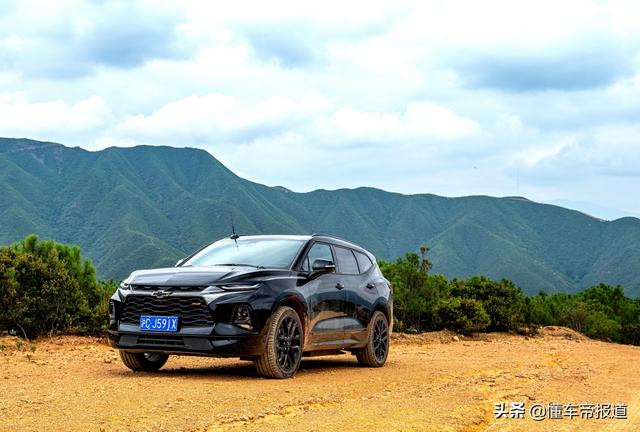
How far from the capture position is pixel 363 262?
42.1 feet

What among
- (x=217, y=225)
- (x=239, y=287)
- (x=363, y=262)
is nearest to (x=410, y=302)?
(x=363, y=262)

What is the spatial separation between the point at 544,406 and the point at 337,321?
3.51 m

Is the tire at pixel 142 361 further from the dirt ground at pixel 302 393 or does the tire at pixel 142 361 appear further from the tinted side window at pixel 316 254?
the tinted side window at pixel 316 254

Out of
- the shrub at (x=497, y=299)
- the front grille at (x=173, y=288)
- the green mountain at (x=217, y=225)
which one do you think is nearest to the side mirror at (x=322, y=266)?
the front grille at (x=173, y=288)

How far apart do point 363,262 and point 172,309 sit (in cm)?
392

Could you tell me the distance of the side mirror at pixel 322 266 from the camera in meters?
10.7

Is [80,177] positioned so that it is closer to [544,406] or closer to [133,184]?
[133,184]

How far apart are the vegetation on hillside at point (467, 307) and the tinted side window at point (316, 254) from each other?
11.0 meters

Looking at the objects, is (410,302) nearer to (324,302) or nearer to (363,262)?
(363,262)

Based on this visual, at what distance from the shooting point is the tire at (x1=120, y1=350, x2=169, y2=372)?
34.7ft

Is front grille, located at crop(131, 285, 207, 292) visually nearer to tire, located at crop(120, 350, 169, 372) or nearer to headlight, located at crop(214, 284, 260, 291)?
headlight, located at crop(214, 284, 260, 291)

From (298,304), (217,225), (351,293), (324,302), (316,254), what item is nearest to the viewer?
(298,304)

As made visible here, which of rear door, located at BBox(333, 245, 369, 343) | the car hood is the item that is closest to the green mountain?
rear door, located at BBox(333, 245, 369, 343)

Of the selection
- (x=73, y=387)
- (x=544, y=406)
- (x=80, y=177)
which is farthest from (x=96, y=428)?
(x=80, y=177)
